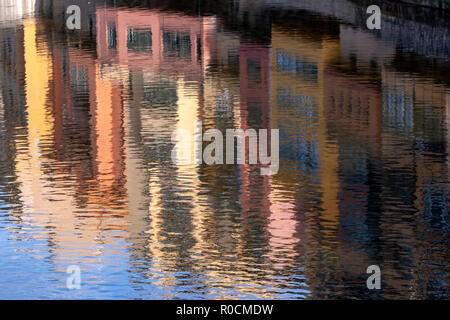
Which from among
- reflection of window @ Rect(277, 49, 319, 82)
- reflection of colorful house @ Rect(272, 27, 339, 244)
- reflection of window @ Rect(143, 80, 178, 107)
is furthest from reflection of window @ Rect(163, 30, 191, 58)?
reflection of window @ Rect(143, 80, 178, 107)

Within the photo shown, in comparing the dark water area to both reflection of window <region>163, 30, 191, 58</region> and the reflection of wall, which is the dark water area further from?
the reflection of wall

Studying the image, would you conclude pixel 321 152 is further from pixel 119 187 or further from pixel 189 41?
pixel 189 41

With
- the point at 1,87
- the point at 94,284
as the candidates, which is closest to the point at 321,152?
the point at 94,284

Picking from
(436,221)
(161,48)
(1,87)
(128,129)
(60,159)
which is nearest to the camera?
(436,221)

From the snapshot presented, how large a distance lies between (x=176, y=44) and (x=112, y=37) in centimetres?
247

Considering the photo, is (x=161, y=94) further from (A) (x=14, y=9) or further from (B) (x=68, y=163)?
(A) (x=14, y=9)

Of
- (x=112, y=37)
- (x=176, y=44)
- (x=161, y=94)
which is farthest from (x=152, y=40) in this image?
(x=161, y=94)

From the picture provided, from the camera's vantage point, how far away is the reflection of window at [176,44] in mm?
21109

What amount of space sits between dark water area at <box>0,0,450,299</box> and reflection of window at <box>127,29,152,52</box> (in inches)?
3.7

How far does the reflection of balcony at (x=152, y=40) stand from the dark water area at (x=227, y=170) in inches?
3.8

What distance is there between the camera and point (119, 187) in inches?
423

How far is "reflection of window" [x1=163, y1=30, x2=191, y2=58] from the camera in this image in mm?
21109

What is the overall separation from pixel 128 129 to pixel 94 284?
661cm

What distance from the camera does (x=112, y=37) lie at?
24.3 metres
